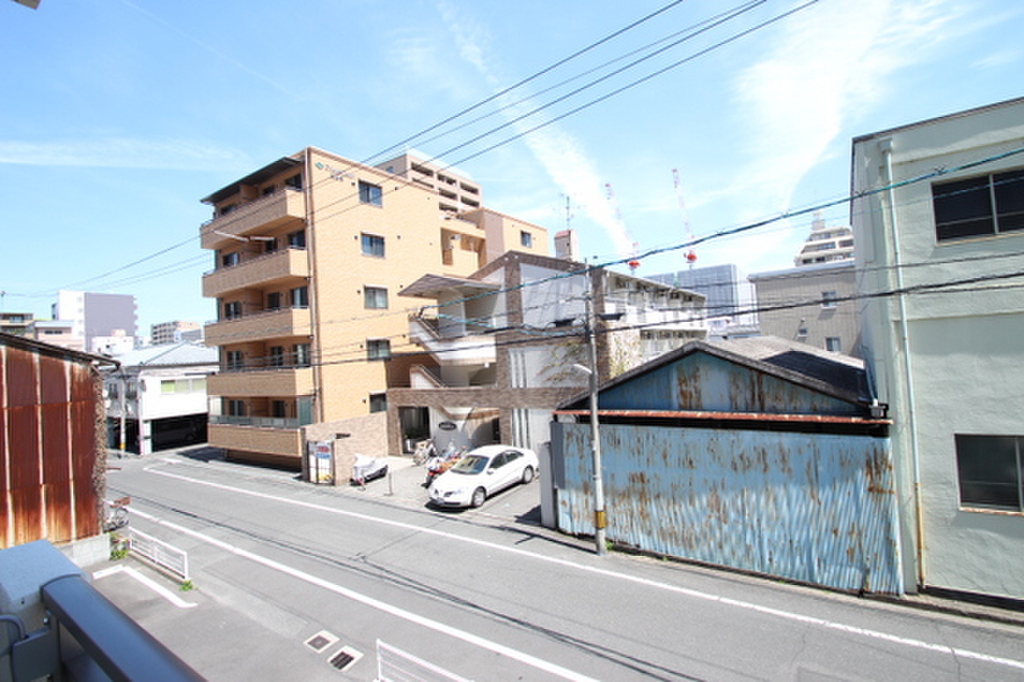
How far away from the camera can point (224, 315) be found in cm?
2948

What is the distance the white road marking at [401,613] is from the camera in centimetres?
780

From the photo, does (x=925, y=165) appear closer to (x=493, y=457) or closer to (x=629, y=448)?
(x=629, y=448)

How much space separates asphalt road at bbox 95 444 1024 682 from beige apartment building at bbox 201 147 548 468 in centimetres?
984

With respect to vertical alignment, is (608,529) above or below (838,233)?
below

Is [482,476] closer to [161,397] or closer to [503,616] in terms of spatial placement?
[503,616]

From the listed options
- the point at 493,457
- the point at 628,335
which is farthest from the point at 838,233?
the point at 493,457

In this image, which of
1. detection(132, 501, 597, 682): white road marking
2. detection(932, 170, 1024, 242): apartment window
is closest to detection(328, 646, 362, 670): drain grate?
detection(132, 501, 597, 682): white road marking

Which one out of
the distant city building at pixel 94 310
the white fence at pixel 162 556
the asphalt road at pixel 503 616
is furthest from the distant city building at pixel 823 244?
the distant city building at pixel 94 310

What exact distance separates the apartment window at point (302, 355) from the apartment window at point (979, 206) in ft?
75.6

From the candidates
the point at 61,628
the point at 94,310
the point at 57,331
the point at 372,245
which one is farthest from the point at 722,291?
the point at 94,310

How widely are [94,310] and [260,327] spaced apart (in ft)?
304

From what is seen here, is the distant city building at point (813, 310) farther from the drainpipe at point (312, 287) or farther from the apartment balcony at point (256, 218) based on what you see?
the apartment balcony at point (256, 218)

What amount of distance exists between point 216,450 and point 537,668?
2950 centimetres

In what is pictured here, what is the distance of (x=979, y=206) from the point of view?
8.98 metres
